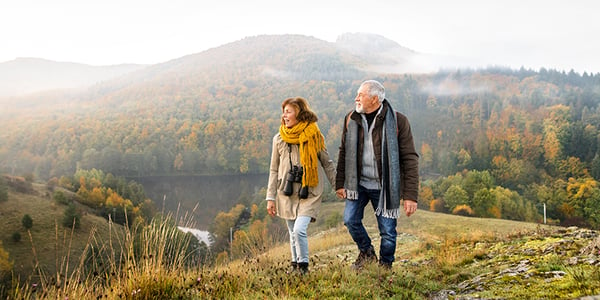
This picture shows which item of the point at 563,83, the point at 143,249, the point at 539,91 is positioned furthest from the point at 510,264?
the point at 563,83

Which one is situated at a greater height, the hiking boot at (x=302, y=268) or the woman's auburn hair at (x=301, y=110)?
the woman's auburn hair at (x=301, y=110)

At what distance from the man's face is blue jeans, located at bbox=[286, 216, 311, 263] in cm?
126

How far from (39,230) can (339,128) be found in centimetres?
6530

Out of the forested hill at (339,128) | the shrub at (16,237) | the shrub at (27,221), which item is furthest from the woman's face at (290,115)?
the forested hill at (339,128)

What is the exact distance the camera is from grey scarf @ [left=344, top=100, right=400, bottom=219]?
12.7ft

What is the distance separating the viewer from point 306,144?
13.4ft

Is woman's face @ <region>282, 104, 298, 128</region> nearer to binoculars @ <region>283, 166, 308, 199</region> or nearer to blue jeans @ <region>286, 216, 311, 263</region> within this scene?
binoculars @ <region>283, 166, 308, 199</region>

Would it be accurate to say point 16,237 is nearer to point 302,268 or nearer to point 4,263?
point 4,263

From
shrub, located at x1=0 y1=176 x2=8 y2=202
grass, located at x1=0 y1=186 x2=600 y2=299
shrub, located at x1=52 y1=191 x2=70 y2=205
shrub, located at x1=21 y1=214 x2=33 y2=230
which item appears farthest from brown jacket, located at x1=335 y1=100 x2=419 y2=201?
shrub, located at x1=0 y1=176 x2=8 y2=202

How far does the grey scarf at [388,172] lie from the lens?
387 cm

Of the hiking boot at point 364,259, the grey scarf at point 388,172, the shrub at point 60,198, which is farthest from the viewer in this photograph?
the shrub at point 60,198

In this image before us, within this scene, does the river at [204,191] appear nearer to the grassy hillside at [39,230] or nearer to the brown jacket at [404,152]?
the grassy hillside at [39,230]

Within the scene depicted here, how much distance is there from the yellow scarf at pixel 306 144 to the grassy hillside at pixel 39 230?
4454 cm

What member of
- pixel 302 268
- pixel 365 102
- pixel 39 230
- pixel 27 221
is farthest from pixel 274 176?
pixel 27 221
